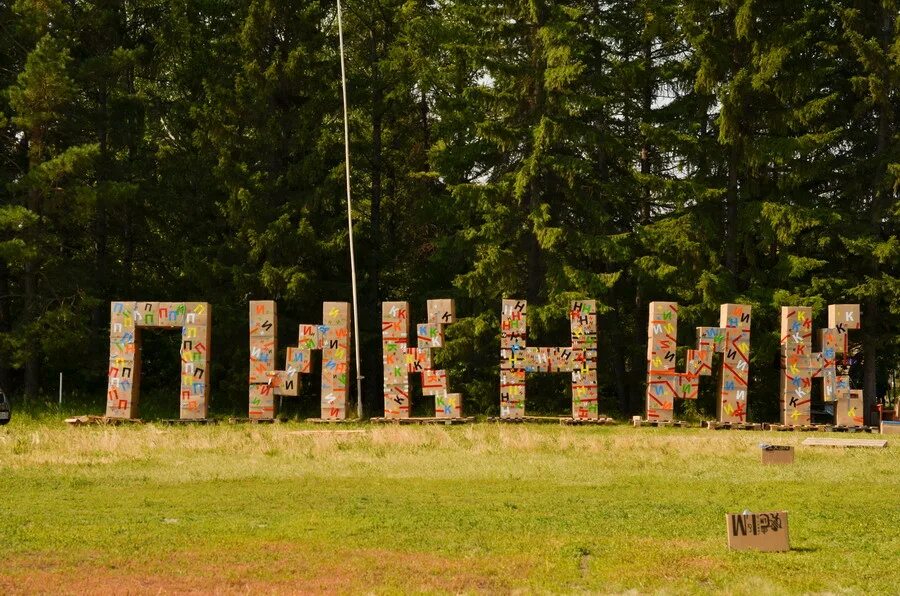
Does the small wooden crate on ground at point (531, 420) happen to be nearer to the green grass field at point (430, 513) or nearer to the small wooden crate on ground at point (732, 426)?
the small wooden crate on ground at point (732, 426)

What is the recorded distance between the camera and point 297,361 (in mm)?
30141

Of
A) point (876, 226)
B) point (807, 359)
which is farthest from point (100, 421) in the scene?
point (876, 226)

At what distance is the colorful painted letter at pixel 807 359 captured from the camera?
29.4 m

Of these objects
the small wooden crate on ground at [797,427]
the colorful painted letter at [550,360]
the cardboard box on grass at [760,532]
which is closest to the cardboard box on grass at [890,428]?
the small wooden crate on ground at [797,427]

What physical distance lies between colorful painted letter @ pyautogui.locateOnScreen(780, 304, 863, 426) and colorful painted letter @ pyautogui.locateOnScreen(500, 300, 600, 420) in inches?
188

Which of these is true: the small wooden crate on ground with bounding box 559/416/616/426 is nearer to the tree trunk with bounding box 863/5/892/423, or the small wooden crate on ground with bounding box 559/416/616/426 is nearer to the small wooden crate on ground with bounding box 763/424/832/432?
the small wooden crate on ground with bounding box 763/424/832/432

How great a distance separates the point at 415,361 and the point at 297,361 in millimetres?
3022

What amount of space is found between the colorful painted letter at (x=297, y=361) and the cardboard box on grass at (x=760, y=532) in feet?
59.9

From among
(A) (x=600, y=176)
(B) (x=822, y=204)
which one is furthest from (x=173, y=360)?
(B) (x=822, y=204)

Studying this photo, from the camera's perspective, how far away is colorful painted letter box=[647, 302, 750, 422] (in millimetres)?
29656

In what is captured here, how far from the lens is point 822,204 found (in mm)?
34969

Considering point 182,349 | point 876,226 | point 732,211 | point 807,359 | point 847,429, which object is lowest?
point 847,429

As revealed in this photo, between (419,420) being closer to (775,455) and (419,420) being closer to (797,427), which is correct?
(797,427)

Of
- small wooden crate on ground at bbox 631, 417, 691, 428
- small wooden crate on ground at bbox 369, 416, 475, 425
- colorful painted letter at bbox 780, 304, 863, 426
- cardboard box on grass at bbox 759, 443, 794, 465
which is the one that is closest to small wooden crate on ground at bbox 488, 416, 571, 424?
small wooden crate on ground at bbox 369, 416, 475, 425
